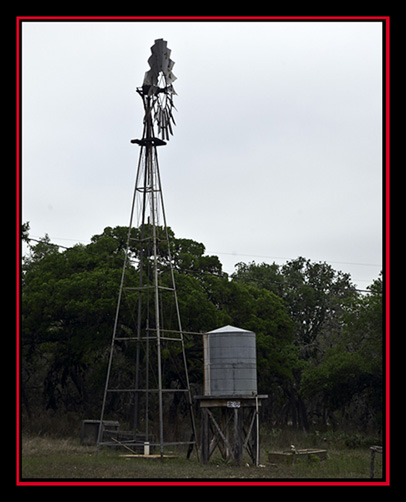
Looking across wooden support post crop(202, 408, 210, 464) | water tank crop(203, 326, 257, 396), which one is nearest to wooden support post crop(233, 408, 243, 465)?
water tank crop(203, 326, 257, 396)

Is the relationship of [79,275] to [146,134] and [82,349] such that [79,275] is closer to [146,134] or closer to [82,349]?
[82,349]

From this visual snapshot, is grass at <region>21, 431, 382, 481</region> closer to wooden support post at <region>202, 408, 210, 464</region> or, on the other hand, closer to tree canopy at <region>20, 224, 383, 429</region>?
wooden support post at <region>202, 408, 210, 464</region>

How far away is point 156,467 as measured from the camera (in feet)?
68.2

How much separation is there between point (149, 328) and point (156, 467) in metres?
9.97

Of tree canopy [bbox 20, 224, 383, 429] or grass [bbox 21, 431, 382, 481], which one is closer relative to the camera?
grass [bbox 21, 431, 382, 481]

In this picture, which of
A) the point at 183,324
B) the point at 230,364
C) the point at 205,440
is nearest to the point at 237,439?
the point at 205,440

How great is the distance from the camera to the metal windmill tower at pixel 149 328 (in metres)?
25.9

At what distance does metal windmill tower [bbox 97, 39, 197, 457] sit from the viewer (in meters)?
25.9

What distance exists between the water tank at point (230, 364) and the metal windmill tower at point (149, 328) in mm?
1719

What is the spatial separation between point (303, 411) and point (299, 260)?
1357 centimetres

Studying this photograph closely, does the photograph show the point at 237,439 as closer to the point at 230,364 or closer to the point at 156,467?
the point at 230,364

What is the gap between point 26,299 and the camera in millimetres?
34562

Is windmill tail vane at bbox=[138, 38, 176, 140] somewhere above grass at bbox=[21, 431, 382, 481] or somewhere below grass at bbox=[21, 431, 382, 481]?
above

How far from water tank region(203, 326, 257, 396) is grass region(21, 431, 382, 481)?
2.47 meters
